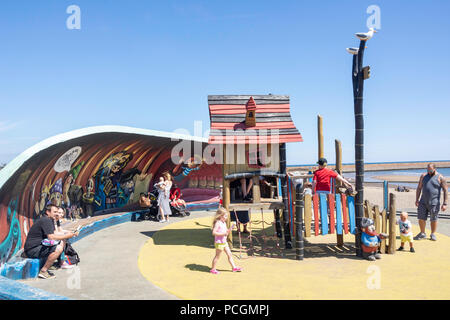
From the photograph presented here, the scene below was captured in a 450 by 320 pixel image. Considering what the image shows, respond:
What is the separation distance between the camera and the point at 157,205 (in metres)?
14.1

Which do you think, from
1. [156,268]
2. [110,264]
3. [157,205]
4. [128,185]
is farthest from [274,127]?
[128,185]

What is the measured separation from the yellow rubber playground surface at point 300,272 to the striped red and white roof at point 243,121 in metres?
2.95

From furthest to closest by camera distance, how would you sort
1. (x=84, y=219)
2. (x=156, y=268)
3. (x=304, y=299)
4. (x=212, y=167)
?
(x=212, y=167) → (x=84, y=219) → (x=156, y=268) → (x=304, y=299)

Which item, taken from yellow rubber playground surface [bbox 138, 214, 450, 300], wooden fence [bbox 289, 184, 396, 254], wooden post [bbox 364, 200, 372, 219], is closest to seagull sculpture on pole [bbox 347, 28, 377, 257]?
wooden fence [bbox 289, 184, 396, 254]

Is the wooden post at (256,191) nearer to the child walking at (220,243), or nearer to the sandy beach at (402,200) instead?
the child walking at (220,243)

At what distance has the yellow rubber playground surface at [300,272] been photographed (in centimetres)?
570

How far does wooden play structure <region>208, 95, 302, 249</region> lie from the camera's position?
896 centimetres

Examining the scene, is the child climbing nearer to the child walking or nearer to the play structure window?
the play structure window

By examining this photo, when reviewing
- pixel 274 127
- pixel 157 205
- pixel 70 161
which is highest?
pixel 274 127

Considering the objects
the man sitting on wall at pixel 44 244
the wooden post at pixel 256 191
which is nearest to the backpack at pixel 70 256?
the man sitting on wall at pixel 44 244

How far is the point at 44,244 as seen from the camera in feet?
21.7

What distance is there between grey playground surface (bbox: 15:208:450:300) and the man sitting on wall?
1.09 ft
